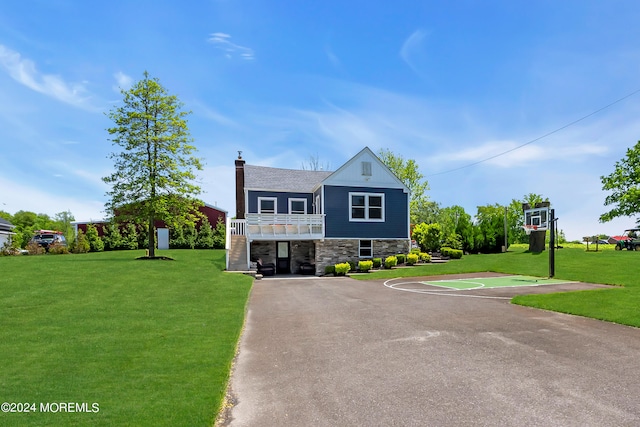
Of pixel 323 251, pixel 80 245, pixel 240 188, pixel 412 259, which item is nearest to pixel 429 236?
pixel 412 259

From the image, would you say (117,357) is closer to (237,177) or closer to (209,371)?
(209,371)

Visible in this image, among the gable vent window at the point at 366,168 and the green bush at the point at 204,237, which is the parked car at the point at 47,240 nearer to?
the green bush at the point at 204,237

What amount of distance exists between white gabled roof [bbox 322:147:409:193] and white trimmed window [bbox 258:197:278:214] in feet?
13.7

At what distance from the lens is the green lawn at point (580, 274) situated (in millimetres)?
9773

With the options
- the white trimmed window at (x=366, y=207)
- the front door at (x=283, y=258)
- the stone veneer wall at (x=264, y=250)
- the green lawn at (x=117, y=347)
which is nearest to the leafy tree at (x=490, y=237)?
the white trimmed window at (x=366, y=207)

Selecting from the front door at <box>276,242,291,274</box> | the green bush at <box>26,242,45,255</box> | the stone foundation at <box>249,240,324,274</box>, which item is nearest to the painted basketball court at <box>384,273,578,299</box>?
the stone foundation at <box>249,240,324,274</box>

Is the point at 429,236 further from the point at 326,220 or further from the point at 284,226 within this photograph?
the point at 284,226

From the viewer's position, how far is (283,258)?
24891mm

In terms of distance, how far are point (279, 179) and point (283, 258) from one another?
6.16 meters

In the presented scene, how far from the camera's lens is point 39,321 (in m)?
8.27

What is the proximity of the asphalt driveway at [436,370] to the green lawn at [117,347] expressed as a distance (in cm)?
59

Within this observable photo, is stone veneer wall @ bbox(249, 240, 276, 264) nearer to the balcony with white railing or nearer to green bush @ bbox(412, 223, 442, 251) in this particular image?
the balcony with white railing

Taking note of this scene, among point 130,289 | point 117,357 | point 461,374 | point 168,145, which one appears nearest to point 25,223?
point 168,145

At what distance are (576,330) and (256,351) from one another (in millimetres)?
6850
